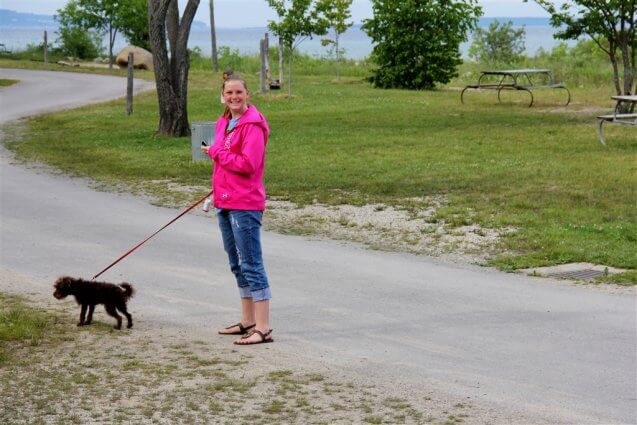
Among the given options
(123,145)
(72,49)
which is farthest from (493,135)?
(72,49)

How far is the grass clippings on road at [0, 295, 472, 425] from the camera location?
19.3 feet

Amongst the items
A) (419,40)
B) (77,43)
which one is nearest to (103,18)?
(77,43)

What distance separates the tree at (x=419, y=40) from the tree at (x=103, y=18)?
71.8ft

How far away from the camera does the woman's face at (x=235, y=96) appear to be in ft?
23.0

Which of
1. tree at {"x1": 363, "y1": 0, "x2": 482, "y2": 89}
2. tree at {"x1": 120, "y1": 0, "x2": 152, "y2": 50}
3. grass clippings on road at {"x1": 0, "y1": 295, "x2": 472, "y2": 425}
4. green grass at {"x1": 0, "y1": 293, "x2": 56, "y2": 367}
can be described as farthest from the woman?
tree at {"x1": 120, "y1": 0, "x2": 152, "y2": 50}

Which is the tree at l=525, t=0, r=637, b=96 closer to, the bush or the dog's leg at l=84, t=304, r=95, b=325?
the dog's leg at l=84, t=304, r=95, b=325

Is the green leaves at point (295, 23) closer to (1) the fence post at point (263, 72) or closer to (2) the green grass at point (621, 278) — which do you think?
(1) the fence post at point (263, 72)

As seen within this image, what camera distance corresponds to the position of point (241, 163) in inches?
274

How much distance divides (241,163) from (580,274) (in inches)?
157

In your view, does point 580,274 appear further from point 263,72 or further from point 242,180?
point 263,72

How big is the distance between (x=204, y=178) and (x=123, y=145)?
5.08 m

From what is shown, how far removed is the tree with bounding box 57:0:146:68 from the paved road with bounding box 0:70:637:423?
4720 centimetres

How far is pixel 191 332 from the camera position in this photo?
7.67m

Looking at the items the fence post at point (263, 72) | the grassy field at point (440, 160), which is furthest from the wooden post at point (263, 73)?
the grassy field at point (440, 160)
